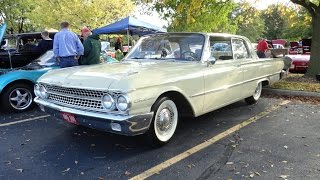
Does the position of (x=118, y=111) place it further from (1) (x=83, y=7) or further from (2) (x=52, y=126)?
(1) (x=83, y=7)

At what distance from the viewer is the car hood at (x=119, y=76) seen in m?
3.88

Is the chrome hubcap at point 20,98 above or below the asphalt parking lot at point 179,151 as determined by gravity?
above

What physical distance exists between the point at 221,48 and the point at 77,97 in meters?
2.82

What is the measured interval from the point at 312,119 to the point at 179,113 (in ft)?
9.06

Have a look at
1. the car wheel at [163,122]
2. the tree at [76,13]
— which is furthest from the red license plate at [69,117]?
the tree at [76,13]

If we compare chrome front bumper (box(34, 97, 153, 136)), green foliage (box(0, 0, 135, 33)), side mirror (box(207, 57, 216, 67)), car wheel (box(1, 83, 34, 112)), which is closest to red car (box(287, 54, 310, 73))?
side mirror (box(207, 57, 216, 67))

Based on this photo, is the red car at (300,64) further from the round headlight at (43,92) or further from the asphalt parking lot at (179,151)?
the round headlight at (43,92)

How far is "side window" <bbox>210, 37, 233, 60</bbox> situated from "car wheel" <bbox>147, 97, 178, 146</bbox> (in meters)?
1.39

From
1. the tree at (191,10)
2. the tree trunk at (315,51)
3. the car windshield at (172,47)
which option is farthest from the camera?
the tree trunk at (315,51)

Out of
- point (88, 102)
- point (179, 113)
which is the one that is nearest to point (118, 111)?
point (88, 102)

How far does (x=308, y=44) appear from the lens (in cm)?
1437

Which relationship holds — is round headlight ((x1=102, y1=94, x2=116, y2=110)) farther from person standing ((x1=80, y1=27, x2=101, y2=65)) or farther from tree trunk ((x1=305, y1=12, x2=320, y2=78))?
tree trunk ((x1=305, y1=12, x2=320, y2=78))

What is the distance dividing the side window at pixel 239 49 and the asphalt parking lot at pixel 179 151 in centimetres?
121

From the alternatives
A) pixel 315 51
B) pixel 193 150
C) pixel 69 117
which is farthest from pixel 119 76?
pixel 315 51
